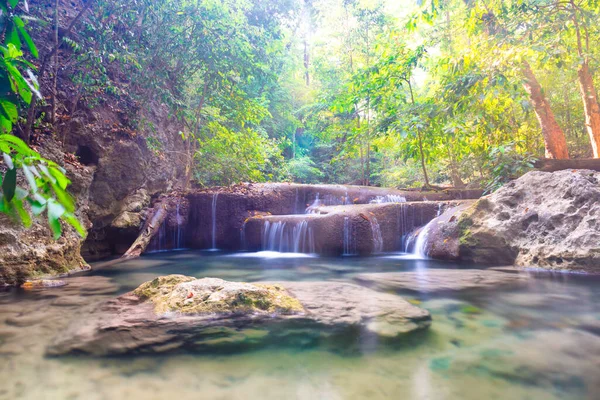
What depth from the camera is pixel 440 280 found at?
416cm

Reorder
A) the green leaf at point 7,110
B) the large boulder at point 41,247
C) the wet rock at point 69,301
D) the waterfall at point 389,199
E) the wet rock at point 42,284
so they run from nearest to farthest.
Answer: the green leaf at point 7,110
the wet rock at point 69,301
the wet rock at point 42,284
the large boulder at point 41,247
the waterfall at point 389,199

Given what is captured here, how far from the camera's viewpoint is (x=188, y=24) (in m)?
7.94

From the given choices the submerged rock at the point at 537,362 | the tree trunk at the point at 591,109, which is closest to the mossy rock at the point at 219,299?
Result: the submerged rock at the point at 537,362

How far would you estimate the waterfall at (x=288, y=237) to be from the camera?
7.50 meters

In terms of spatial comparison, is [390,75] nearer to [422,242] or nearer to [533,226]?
[422,242]

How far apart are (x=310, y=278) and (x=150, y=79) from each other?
5.27m

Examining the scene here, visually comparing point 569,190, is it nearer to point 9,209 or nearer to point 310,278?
point 310,278

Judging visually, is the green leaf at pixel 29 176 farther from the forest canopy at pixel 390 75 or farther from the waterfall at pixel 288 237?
the waterfall at pixel 288 237

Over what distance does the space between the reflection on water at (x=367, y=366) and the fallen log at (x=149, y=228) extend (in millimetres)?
4807

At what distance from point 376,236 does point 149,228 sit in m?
5.33

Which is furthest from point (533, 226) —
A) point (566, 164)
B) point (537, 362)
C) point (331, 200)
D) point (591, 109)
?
point (331, 200)

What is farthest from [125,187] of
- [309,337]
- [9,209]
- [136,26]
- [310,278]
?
[9,209]

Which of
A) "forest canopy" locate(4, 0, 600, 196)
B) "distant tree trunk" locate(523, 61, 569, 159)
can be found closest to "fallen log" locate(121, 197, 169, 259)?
"forest canopy" locate(4, 0, 600, 196)

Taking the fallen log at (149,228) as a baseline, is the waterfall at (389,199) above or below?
above
